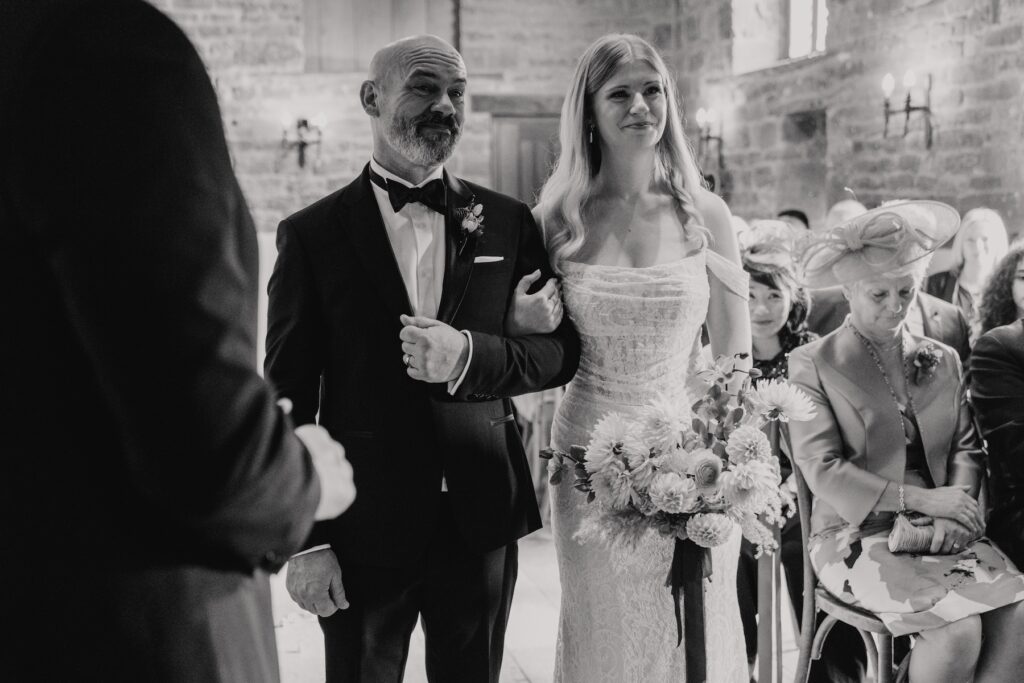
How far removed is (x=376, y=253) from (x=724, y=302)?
945mm

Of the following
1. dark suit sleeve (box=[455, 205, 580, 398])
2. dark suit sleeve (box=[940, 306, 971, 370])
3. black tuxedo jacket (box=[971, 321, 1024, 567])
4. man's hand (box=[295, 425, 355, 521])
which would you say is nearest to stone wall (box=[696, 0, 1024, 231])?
dark suit sleeve (box=[940, 306, 971, 370])

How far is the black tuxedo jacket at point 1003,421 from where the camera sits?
296 cm

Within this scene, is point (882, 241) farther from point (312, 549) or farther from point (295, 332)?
point (312, 549)

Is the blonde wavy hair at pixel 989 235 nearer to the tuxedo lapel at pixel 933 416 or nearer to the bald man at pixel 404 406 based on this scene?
the tuxedo lapel at pixel 933 416

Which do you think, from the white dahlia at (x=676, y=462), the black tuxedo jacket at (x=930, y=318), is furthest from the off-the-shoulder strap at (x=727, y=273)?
the black tuxedo jacket at (x=930, y=318)

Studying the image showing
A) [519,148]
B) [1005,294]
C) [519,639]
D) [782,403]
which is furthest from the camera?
[519,148]

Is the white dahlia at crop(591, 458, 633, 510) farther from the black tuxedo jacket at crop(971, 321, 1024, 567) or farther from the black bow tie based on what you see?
the black tuxedo jacket at crop(971, 321, 1024, 567)

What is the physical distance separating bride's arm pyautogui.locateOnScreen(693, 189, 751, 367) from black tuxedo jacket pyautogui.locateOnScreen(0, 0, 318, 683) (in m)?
Answer: 1.72

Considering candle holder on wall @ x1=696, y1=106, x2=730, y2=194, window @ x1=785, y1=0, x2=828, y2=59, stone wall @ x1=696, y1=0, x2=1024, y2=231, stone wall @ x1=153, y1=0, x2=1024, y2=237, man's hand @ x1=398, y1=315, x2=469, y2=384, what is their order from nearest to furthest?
man's hand @ x1=398, y1=315, x2=469, y2=384 → stone wall @ x1=696, y1=0, x2=1024, y2=231 → stone wall @ x1=153, y1=0, x2=1024, y2=237 → window @ x1=785, y1=0, x2=828, y2=59 → candle holder on wall @ x1=696, y1=106, x2=730, y2=194

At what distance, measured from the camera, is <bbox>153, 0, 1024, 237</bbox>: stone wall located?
818 centimetres

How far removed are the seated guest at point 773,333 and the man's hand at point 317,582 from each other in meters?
1.88

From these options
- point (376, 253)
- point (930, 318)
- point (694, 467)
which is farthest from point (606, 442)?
point (930, 318)

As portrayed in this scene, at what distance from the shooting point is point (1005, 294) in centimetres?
346

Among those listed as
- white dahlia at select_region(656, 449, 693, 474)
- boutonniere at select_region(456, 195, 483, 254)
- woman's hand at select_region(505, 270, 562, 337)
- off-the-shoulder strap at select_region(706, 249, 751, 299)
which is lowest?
white dahlia at select_region(656, 449, 693, 474)
